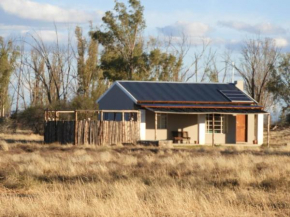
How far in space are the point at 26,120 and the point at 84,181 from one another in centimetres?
3114

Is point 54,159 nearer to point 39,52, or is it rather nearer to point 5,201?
point 5,201

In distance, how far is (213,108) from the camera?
35125 mm

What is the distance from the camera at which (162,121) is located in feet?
118

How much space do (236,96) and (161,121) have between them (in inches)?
197

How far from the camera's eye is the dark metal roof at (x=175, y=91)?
1406 inches

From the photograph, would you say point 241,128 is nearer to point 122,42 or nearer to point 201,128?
point 201,128

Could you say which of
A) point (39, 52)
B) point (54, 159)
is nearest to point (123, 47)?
point (39, 52)

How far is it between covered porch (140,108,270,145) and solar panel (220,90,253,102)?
0.90 metres

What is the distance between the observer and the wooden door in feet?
122

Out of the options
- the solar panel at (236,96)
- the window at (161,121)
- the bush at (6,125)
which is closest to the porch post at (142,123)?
the window at (161,121)

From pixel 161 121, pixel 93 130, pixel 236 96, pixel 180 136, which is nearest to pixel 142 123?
pixel 161 121

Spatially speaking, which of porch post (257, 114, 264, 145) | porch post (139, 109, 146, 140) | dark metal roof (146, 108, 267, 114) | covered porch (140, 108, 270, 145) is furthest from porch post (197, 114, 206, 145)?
porch post (257, 114, 264, 145)

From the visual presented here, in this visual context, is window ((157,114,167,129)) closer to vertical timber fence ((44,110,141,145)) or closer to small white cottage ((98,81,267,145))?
small white cottage ((98,81,267,145))

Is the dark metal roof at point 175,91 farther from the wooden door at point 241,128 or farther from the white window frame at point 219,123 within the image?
the wooden door at point 241,128
